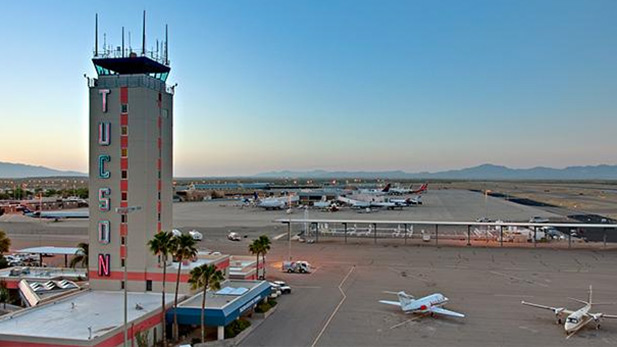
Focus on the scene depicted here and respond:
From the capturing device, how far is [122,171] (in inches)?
1549

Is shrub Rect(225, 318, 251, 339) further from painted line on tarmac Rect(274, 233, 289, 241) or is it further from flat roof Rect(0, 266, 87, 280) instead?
painted line on tarmac Rect(274, 233, 289, 241)

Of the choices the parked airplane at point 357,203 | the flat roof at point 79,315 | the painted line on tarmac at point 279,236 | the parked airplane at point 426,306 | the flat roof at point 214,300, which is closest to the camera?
the flat roof at point 79,315

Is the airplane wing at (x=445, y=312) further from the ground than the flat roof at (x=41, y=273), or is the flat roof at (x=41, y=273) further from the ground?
the flat roof at (x=41, y=273)

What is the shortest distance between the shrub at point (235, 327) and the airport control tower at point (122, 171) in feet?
26.5

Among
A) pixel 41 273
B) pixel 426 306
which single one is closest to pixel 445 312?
pixel 426 306

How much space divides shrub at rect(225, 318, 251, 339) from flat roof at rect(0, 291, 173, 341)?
540 centimetres

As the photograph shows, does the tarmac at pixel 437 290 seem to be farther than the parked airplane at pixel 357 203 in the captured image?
No

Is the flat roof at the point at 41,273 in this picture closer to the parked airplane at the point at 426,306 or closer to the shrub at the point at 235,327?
the shrub at the point at 235,327

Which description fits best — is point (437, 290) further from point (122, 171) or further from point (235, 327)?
point (122, 171)

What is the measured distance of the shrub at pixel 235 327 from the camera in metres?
33.8

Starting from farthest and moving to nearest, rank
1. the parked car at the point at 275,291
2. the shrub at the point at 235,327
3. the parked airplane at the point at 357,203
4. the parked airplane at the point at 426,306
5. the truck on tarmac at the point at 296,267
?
the parked airplane at the point at 357,203
the truck on tarmac at the point at 296,267
the parked car at the point at 275,291
the parked airplane at the point at 426,306
the shrub at the point at 235,327

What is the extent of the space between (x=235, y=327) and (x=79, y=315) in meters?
11.1

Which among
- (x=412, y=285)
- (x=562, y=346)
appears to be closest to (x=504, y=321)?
(x=562, y=346)

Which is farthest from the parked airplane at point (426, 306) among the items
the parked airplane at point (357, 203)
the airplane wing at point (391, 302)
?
the parked airplane at point (357, 203)
